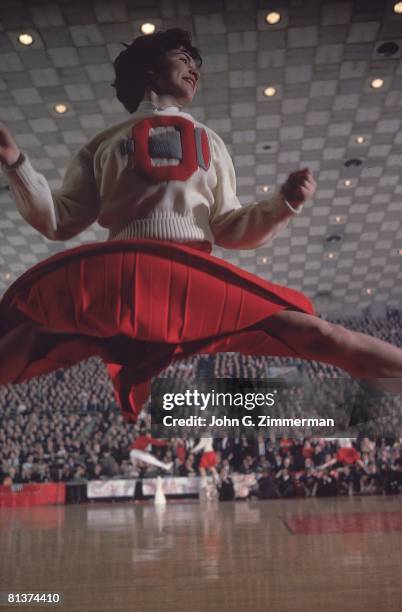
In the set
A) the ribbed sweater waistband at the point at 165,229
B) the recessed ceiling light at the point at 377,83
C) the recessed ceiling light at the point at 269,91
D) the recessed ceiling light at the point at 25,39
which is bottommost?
the ribbed sweater waistband at the point at 165,229

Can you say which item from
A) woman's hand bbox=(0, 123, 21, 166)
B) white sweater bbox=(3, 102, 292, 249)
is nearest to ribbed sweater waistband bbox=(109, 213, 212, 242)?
white sweater bbox=(3, 102, 292, 249)

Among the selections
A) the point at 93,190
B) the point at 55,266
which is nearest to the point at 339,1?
the point at 93,190

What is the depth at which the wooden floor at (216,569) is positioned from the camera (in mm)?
1639

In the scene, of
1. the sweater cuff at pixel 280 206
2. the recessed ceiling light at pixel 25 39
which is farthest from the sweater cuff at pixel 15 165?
the recessed ceiling light at pixel 25 39

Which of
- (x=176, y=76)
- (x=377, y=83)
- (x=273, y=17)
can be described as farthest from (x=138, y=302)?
(x=377, y=83)

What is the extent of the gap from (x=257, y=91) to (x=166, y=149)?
304 inches

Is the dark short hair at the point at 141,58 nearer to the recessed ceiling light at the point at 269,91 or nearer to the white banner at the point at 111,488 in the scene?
the recessed ceiling light at the point at 269,91

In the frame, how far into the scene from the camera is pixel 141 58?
138 cm

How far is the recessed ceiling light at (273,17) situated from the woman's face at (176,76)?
244 inches

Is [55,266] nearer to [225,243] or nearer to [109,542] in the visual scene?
[225,243]

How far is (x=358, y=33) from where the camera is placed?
7.23 m

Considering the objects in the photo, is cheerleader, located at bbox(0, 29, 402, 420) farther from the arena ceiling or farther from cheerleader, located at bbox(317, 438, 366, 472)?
cheerleader, located at bbox(317, 438, 366, 472)

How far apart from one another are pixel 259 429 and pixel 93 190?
2.29 ft

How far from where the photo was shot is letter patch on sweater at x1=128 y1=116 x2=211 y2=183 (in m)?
1.20
